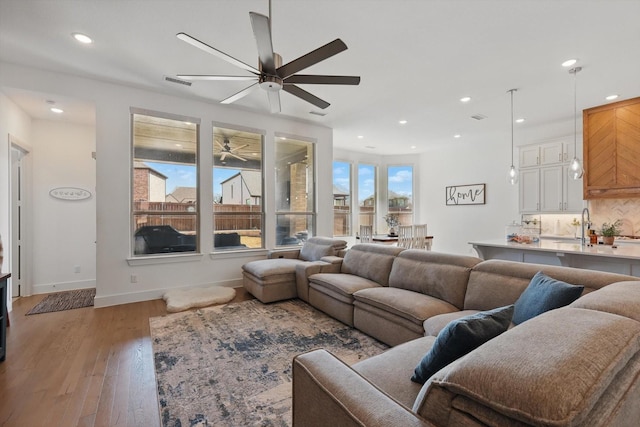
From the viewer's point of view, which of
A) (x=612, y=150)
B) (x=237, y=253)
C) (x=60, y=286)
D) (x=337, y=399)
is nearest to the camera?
(x=337, y=399)

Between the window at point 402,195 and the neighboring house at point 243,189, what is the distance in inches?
179

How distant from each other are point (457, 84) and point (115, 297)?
5560mm

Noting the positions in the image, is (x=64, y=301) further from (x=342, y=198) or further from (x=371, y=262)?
(x=342, y=198)

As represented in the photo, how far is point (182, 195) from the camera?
4.74 metres

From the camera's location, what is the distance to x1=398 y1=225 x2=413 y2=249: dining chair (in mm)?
5789

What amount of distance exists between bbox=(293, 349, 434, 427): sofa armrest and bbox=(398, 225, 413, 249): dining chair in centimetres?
470

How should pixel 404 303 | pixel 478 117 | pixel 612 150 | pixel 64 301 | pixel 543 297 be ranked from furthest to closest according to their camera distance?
pixel 478 117, pixel 612 150, pixel 64 301, pixel 404 303, pixel 543 297

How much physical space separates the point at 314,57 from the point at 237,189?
3.35 m

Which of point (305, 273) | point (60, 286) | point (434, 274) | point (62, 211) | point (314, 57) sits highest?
point (314, 57)

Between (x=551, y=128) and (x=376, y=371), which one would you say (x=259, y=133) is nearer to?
(x=376, y=371)

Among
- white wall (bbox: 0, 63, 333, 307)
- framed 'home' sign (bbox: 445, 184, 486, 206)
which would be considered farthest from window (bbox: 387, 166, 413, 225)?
white wall (bbox: 0, 63, 333, 307)

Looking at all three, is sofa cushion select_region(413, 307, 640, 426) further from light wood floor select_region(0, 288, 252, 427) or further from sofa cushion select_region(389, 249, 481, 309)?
light wood floor select_region(0, 288, 252, 427)

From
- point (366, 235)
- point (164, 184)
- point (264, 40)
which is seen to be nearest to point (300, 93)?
point (264, 40)

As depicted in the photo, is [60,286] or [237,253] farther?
[237,253]
